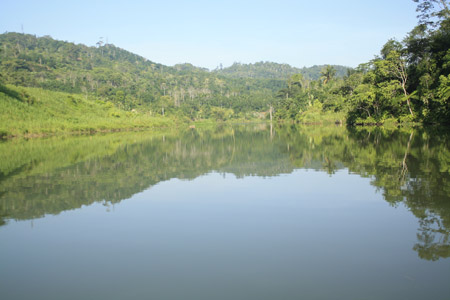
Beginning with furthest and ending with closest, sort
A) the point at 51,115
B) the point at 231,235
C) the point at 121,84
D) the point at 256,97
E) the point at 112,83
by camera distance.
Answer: the point at 256,97, the point at 121,84, the point at 112,83, the point at 51,115, the point at 231,235

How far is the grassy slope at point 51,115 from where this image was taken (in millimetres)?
42625

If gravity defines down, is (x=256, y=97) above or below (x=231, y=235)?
above

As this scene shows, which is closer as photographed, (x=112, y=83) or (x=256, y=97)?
(x=112, y=83)

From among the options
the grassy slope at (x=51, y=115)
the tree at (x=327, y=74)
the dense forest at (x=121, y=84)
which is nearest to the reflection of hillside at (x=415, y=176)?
the grassy slope at (x=51, y=115)

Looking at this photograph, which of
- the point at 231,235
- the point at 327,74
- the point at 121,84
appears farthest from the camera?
the point at 121,84

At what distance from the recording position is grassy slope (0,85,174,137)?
4262 cm

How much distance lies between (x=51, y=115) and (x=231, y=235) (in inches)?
2130

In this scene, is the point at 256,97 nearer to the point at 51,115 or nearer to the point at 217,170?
the point at 51,115

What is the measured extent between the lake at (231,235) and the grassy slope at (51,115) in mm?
33428

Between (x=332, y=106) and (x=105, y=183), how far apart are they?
6356 cm

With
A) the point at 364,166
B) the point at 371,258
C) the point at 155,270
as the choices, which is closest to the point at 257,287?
the point at 155,270

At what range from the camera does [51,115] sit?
54.1 meters

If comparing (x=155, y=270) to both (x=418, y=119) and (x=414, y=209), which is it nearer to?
(x=414, y=209)

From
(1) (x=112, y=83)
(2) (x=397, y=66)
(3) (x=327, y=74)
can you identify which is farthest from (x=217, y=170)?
(1) (x=112, y=83)
